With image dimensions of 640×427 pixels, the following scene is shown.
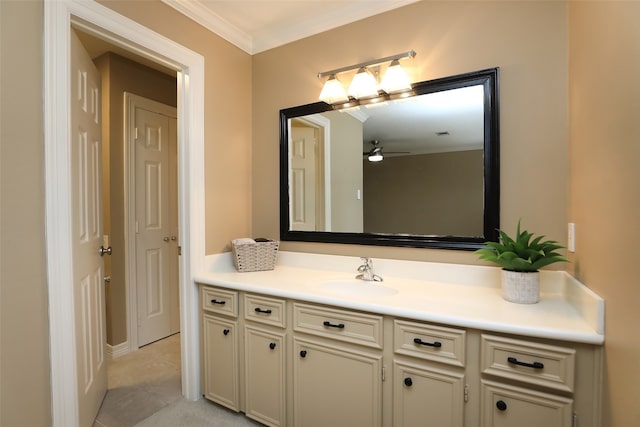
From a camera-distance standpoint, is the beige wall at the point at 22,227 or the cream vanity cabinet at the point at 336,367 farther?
the cream vanity cabinet at the point at 336,367

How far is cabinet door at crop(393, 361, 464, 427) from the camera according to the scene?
122cm

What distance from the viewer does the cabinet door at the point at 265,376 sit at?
1636 mm

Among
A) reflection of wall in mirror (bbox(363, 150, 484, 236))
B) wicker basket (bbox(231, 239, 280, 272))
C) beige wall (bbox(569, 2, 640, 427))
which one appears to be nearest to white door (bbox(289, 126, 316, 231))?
wicker basket (bbox(231, 239, 280, 272))

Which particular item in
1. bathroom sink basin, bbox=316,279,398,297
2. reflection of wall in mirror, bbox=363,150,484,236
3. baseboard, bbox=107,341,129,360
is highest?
reflection of wall in mirror, bbox=363,150,484,236

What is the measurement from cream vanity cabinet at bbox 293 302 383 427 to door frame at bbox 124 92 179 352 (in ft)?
5.88

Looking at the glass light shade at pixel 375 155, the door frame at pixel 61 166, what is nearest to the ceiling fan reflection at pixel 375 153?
the glass light shade at pixel 375 155

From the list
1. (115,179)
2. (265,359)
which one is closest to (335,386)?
(265,359)

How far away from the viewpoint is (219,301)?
1.86 meters

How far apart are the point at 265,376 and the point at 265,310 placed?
1.20 feet

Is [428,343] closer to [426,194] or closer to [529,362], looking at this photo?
[529,362]

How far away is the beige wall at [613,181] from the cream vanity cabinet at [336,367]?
2.51ft

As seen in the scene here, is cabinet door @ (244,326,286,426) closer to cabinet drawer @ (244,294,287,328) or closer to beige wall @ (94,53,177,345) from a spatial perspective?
cabinet drawer @ (244,294,287,328)

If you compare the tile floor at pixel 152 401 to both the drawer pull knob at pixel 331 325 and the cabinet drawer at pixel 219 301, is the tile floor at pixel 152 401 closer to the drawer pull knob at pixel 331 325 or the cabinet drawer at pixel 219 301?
the cabinet drawer at pixel 219 301

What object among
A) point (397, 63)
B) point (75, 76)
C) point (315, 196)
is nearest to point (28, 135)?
point (75, 76)
